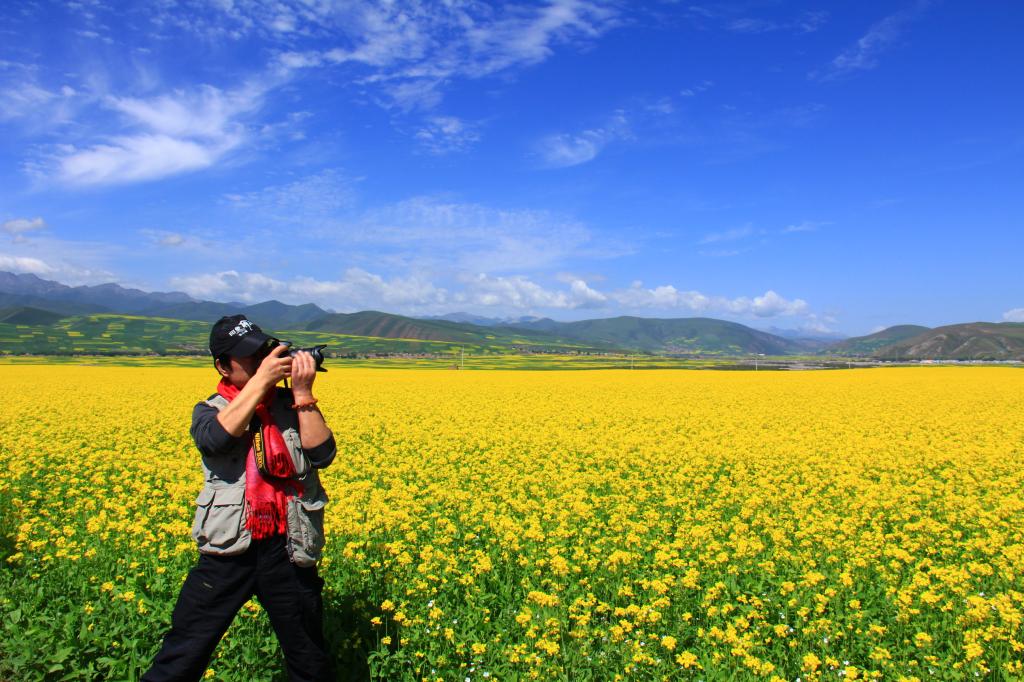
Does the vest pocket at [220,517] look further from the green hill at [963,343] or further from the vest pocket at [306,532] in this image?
the green hill at [963,343]

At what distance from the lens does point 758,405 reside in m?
21.1

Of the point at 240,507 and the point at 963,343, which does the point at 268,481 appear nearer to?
the point at 240,507

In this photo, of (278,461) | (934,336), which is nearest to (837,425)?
(278,461)

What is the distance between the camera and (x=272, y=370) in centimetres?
333

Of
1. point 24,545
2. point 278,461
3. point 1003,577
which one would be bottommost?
point 24,545

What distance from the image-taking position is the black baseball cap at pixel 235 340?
3477mm

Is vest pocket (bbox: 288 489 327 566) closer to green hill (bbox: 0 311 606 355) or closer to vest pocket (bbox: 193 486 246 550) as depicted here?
vest pocket (bbox: 193 486 246 550)

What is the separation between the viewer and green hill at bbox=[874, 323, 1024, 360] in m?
160

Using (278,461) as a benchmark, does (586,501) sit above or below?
below

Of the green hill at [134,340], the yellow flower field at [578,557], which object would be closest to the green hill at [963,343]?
the green hill at [134,340]

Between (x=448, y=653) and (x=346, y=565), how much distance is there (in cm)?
196

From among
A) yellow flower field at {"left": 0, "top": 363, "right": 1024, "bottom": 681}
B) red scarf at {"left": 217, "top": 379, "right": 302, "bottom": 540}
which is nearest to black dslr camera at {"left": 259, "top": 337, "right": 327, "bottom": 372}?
red scarf at {"left": 217, "top": 379, "right": 302, "bottom": 540}

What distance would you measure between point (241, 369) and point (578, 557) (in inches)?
167

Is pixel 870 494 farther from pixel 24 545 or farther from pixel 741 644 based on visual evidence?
pixel 24 545
